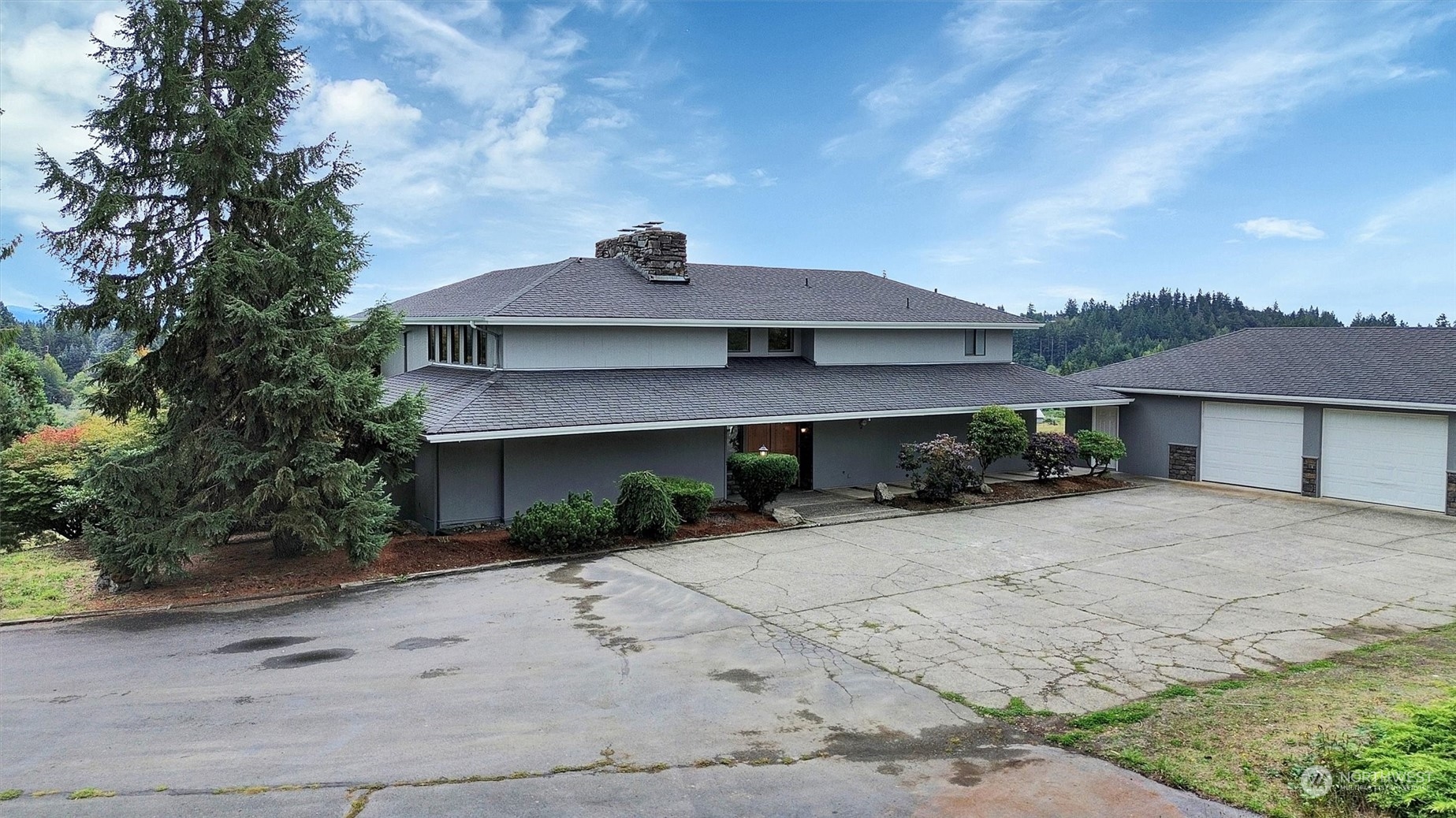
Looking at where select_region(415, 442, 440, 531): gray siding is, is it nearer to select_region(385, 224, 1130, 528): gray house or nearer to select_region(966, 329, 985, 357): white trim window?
select_region(385, 224, 1130, 528): gray house

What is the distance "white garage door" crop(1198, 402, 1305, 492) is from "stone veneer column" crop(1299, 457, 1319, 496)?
17 cm

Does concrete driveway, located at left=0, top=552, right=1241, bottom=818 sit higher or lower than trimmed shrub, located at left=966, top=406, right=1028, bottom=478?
lower

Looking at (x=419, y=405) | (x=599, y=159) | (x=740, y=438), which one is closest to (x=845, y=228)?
(x=599, y=159)

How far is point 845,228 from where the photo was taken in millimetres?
33781

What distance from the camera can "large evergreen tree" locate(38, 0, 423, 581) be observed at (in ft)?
40.5

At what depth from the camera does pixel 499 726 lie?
295 inches

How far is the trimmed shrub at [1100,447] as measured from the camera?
73.6ft

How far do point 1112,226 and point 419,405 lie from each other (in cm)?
2742

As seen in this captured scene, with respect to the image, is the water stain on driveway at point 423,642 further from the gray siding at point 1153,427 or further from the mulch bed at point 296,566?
the gray siding at point 1153,427

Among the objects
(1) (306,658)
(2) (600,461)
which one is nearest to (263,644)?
(1) (306,658)

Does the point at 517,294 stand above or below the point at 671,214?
below

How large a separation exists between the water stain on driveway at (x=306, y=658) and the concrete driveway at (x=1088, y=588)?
490 cm

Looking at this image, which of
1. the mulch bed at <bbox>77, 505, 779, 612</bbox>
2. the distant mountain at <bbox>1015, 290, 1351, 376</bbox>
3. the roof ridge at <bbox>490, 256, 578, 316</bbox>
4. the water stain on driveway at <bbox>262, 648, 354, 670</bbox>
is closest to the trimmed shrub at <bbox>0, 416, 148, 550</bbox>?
the mulch bed at <bbox>77, 505, 779, 612</bbox>

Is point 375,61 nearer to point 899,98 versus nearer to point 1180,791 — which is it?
point 899,98
